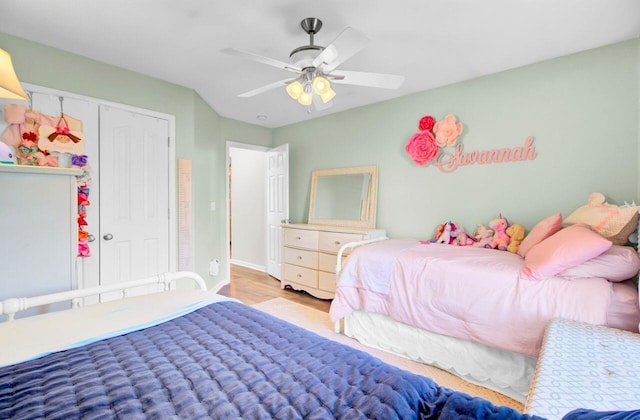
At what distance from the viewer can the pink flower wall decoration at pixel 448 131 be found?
3124 millimetres

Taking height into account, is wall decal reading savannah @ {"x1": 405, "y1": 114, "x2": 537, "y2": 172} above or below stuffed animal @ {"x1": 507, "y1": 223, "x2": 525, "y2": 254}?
above

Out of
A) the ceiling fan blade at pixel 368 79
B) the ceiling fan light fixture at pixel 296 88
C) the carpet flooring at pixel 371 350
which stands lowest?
the carpet flooring at pixel 371 350

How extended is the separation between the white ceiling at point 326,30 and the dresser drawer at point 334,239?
5.77 feet

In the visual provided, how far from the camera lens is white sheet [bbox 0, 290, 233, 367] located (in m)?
1.04

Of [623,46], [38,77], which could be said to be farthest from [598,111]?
[38,77]

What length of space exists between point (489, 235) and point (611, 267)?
1163mm

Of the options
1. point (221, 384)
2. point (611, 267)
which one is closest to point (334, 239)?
point (611, 267)

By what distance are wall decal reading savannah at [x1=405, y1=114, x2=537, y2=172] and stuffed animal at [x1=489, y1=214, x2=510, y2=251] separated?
586 millimetres

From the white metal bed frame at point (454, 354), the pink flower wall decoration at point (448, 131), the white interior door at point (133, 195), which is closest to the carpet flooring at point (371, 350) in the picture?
the white metal bed frame at point (454, 354)

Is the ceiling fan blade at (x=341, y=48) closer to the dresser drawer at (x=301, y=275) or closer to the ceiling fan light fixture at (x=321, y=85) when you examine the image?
the ceiling fan light fixture at (x=321, y=85)

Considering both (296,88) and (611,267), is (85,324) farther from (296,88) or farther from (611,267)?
(611,267)

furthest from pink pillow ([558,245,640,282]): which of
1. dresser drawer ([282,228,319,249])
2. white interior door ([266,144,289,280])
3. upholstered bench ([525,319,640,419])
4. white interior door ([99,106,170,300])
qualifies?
white interior door ([266,144,289,280])

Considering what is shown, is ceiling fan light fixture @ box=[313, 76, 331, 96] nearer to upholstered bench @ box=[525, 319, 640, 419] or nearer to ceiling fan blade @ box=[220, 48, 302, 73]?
ceiling fan blade @ box=[220, 48, 302, 73]

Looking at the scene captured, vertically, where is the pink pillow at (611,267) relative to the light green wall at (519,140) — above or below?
below
